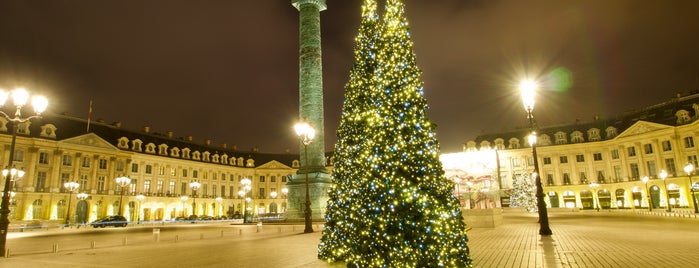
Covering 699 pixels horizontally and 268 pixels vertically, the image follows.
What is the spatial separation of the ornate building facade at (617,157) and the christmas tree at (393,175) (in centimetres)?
4524

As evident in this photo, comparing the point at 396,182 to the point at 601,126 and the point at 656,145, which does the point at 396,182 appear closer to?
the point at 656,145

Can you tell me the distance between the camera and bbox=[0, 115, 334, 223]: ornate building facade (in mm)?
50750

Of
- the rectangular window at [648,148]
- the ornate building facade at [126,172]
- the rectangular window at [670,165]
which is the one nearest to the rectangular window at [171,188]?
the ornate building facade at [126,172]

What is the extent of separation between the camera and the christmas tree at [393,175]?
7.64 m

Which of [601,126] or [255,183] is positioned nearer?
[601,126]

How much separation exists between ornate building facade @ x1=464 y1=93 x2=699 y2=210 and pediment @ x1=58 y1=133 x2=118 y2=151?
190 ft

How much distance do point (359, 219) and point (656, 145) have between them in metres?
63.9

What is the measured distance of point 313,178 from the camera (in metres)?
30.7

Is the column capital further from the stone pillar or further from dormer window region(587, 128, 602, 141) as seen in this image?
dormer window region(587, 128, 602, 141)

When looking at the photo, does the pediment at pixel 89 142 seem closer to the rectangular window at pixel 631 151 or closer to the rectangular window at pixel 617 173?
the rectangular window at pixel 617 173

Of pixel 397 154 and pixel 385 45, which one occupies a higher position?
pixel 385 45

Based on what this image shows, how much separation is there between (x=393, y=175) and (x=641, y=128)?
214 feet

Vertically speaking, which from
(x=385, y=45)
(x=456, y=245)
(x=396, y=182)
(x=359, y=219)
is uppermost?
(x=385, y=45)

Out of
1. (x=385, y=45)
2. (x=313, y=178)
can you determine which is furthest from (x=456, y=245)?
(x=313, y=178)
